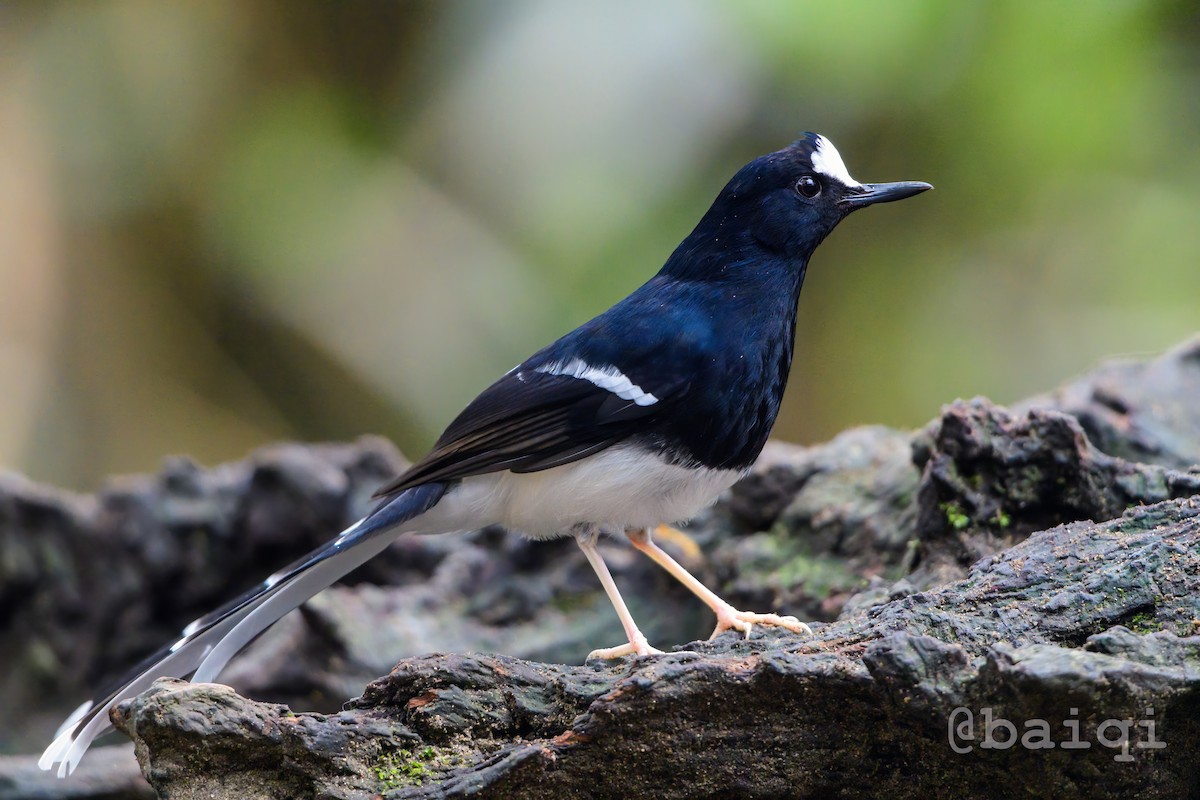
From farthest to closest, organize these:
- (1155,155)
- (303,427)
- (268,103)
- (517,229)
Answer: (303,427), (268,103), (517,229), (1155,155)

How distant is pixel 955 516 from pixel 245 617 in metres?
2.06

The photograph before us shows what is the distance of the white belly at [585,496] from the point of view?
3.25 m

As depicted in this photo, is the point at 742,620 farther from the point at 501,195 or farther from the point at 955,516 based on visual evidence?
the point at 501,195

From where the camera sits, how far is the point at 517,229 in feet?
23.7

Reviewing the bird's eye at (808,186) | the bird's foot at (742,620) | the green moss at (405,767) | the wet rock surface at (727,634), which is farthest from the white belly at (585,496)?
the green moss at (405,767)

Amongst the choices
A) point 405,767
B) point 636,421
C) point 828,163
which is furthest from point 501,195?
point 405,767

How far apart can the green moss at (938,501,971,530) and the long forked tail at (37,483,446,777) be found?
1490mm

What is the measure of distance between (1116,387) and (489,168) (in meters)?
4.27

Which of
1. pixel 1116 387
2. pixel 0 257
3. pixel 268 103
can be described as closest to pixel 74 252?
pixel 0 257

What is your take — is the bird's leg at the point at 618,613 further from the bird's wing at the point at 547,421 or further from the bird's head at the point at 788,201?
the bird's head at the point at 788,201

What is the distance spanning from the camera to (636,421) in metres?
3.25

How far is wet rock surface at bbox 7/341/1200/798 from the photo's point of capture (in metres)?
2.03

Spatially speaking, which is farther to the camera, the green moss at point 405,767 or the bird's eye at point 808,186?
the bird's eye at point 808,186

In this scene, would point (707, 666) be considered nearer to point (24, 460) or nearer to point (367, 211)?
point (367, 211)
